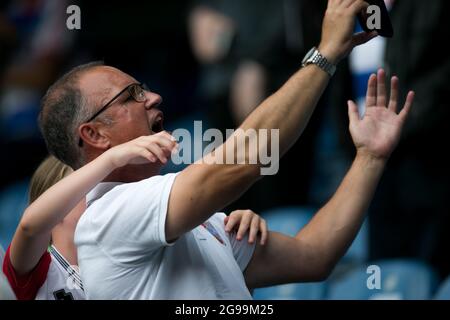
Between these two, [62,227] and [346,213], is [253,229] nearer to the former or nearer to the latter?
[346,213]

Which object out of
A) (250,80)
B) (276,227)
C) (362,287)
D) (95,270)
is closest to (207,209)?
(95,270)

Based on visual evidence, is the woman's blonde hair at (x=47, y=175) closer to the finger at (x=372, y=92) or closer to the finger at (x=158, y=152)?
the finger at (x=158, y=152)

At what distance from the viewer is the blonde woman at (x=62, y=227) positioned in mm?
2971

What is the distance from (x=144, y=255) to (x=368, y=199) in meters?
0.88

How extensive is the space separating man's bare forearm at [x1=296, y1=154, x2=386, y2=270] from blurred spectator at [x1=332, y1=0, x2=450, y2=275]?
6.12 feet

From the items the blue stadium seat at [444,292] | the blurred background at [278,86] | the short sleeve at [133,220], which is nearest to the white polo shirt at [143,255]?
the short sleeve at [133,220]

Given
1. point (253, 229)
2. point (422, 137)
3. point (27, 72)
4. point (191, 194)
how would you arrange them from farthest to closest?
point (27, 72)
point (422, 137)
point (253, 229)
point (191, 194)

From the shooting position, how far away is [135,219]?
115 inches

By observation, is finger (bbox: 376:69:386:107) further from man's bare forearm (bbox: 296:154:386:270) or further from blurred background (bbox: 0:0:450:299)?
blurred background (bbox: 0:0:450:299)

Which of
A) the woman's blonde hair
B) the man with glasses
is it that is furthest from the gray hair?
the woman's blonde hair

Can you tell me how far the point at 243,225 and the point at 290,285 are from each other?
2063 mm

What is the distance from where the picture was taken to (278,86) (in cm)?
596

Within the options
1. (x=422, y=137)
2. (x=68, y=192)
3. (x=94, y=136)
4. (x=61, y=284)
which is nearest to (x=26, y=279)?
Result: (x=61, y=284)
